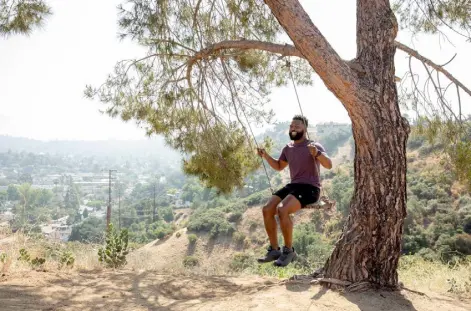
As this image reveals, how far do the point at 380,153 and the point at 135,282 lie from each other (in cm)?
283

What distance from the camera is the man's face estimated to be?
4474mm

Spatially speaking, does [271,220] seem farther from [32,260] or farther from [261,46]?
[32,260]

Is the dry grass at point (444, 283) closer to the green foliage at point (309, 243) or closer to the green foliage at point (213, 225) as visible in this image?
the green foliage at point (309, 243)

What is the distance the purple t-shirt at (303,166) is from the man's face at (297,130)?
0.35 feet

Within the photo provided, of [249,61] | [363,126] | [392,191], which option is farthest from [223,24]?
[392,191]

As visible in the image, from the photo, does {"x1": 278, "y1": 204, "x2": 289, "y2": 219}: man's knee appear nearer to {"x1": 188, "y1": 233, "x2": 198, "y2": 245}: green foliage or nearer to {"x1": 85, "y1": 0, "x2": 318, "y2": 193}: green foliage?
{"x1": 85, "y1": 0, "x2": 318, "y2": 193}: green foliage

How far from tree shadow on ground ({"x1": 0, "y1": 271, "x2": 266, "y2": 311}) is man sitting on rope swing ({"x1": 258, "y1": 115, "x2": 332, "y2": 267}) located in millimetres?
479

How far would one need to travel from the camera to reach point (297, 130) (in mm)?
4473

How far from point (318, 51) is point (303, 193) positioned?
4.53 feet

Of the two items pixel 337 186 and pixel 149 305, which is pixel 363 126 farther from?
pixel 337 186

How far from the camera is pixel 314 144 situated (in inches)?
163

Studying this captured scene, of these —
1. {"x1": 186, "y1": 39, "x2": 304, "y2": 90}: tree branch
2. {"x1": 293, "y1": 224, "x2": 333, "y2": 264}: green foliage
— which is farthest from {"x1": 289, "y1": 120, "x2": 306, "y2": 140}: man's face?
{"x1": 293, "y1": 224, "x2": 333, "y2": 264}: green foliage

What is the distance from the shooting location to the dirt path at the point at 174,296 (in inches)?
133

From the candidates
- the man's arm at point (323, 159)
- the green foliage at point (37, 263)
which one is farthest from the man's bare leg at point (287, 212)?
the green foliage at point (37, 263)
